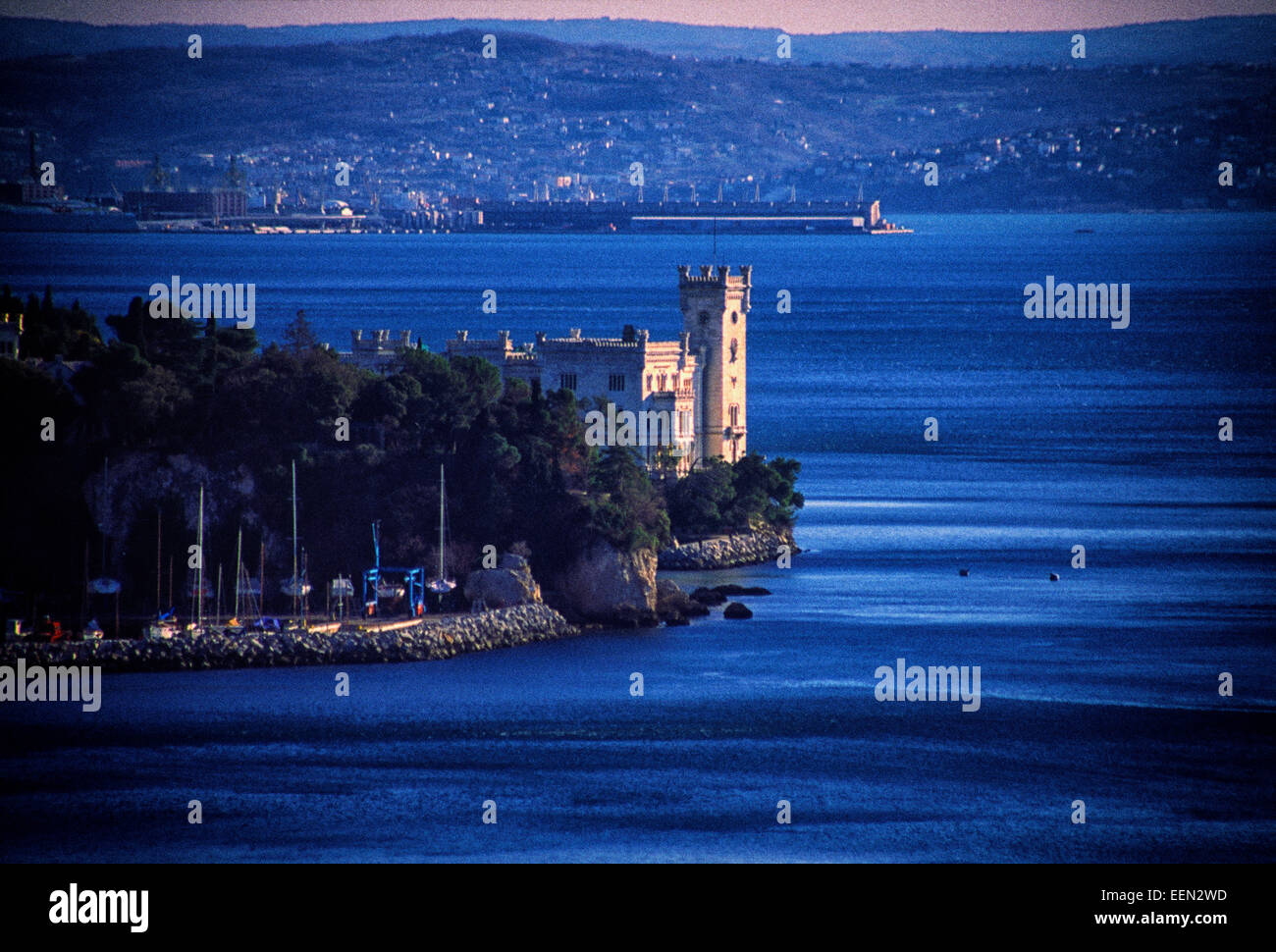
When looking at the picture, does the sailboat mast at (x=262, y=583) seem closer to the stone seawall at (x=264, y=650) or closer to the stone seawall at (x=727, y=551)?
the stone seawall at (x=264, y=650)

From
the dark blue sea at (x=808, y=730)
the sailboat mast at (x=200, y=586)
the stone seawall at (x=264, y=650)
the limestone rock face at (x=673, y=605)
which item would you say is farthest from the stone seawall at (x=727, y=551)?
the sailboat mast at (x=200, y=586)

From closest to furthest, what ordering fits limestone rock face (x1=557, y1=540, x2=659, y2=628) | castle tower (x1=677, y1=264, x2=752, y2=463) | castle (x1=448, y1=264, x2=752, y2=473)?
limestone rock face (x1=557, y1=540, x2=659, y2=628)
castle (x1=448, y1=264, x2=752, y2=473)
castle tower (x1=677, y1=264, x2=752, y2=463)

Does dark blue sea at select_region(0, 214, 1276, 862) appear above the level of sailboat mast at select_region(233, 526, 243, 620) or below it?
below

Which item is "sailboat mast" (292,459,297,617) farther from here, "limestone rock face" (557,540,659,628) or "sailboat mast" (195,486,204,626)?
"limestone rock face" (557,540,659,628)

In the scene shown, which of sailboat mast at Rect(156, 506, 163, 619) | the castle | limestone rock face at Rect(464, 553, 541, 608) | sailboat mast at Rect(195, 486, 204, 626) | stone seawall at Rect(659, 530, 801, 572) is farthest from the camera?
the castle

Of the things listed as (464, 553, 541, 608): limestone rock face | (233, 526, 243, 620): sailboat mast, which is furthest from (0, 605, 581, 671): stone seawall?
(233, 526, 243, 620): sailboat mast
